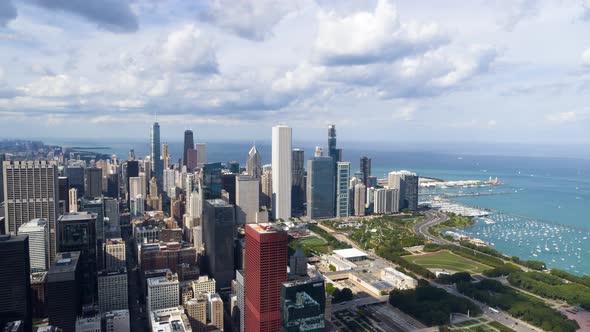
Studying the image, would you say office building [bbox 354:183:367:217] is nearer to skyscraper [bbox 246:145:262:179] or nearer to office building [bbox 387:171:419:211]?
office building [bbox 387:171:419:211]

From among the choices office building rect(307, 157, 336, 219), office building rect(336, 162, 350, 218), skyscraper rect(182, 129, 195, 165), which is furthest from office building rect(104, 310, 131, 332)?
skyscraper rect(182, 129, 195, 165)

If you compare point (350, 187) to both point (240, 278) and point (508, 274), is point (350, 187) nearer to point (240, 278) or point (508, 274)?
point (508, 274)

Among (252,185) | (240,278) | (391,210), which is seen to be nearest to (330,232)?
(252,185)

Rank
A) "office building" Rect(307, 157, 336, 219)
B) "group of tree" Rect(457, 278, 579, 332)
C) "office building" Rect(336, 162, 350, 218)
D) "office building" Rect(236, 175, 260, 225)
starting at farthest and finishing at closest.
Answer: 1. "office building" Rect(336, 162, 350, 218)
2. "office building" Rect(307, 157, 336, 219)
3. "office building" Rect(236, 175, 260, 225)
4. "group of tree" Rect(457, 278, 579, 332)

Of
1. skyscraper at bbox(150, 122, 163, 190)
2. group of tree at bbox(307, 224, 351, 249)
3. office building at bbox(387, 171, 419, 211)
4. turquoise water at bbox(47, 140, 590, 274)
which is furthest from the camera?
skyscraper at bbox(150, 122, 163, 190)

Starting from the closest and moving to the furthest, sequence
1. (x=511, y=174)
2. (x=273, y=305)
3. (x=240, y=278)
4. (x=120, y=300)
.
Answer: (x=273, y=305), (x=240, y=278), (x=120, y=300), (x=511, y=174)
